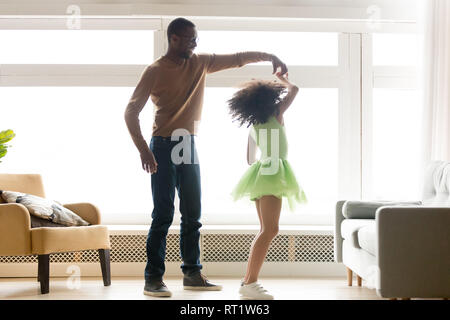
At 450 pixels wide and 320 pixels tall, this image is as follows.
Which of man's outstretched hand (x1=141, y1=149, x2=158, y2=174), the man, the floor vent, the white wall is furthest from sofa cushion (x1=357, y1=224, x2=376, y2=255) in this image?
the white wall

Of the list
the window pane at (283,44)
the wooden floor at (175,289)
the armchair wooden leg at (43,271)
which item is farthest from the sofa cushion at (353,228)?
the armchair wooden leg at (43,271)

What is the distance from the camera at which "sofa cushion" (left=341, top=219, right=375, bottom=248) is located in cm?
331

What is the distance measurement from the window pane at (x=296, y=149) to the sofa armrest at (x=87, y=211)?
0.99 meters

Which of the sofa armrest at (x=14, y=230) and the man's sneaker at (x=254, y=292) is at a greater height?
the sofa armrest at (x=14, y=230)

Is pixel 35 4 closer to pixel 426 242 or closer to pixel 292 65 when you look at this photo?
pixel 292 65

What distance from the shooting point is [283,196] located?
9.78ft

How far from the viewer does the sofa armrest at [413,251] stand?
8.89 feet

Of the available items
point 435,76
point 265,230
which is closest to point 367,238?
point 265,230

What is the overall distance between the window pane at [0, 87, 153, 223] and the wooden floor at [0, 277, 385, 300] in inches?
30.2

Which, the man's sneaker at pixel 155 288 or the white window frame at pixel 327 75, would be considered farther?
the white window frame at pixel 327 75

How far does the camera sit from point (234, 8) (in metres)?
4.38

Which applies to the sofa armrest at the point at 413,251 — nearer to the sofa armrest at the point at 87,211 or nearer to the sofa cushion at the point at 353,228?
the sofa cushion at the point at 353,228

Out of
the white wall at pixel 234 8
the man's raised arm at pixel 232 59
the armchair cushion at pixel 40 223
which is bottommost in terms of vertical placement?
the armchair cushion at pixel 40 223

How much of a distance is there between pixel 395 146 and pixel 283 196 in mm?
1940
